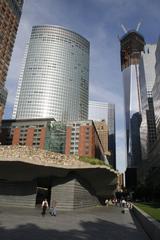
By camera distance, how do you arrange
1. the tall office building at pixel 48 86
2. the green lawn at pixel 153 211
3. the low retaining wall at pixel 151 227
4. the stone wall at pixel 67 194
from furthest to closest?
1. the tall office building at pixel 48 86
2. the stone wall at pixel 67 194
3. the green lawn at pixel 153 211
4. the low retaining wall at pixel 151 227

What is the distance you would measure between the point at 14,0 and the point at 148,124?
442 ft

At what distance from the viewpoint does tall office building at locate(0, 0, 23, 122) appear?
101562 millimetres

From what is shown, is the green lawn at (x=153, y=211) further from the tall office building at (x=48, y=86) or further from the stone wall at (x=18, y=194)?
the tall office building at (x=48, y=86)

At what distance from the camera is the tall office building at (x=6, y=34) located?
101562 mm

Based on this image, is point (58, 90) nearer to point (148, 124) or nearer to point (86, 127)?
point (86, 127)

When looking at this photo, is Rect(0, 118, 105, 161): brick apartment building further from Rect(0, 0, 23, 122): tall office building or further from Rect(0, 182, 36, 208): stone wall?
Rect(0, 182, 36, 208): stone wall

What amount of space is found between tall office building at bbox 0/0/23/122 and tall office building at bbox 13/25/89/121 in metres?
72.2

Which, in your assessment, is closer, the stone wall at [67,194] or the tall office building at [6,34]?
the stone wall at [67,194]

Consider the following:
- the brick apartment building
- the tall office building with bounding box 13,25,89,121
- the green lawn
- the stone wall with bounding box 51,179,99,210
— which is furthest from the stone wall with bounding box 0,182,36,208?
the tall office building with bounding box 13,25,89,121

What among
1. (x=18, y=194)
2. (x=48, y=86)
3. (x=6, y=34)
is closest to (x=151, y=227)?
(x=18, y=194)

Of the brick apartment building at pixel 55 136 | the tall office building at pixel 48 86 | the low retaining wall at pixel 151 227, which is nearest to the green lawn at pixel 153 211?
the low retaining wall at pixel 151 227

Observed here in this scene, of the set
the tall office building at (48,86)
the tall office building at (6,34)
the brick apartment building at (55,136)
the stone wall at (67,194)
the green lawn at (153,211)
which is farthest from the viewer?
the tall office building at (48,86)

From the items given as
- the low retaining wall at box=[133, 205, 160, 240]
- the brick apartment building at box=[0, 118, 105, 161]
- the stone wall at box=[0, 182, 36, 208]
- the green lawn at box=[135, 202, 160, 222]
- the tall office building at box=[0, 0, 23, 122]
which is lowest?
the low retaining wall at box=[133, 205, 160, 240]

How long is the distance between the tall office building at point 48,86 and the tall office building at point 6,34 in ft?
237
